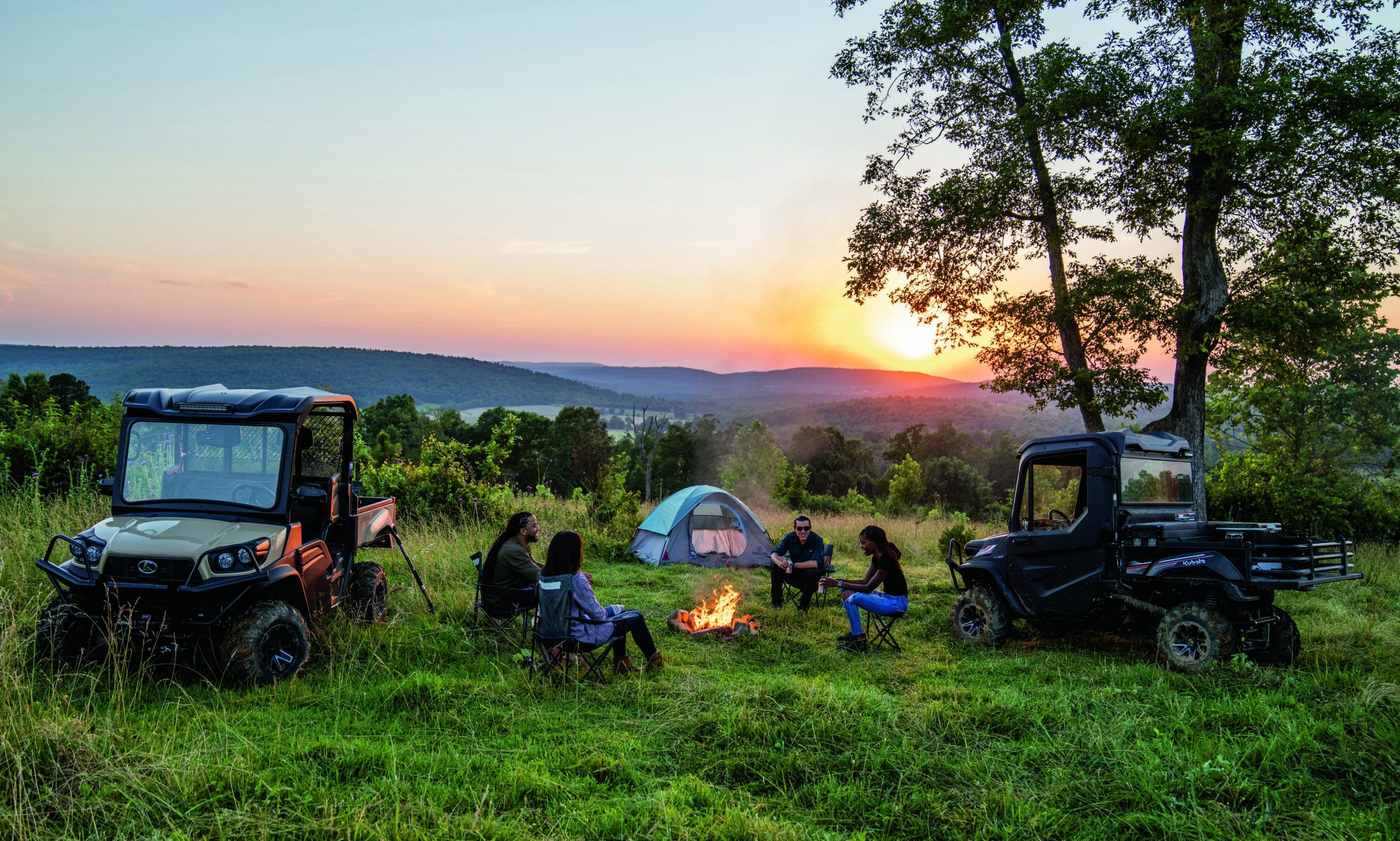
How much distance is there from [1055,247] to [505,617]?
1148cm

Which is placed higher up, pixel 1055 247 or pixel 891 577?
pixel 1055 247

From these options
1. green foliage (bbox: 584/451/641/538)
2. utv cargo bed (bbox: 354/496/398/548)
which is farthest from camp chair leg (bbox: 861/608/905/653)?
green foliage (bbox: 584/451/641/538)

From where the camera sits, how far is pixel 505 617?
25.8 feet

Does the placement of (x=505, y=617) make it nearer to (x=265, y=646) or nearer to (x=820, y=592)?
(x=265, y=646)

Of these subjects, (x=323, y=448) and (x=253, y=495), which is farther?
(x=323, y=448)

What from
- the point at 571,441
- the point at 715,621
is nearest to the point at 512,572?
the point at 715,621

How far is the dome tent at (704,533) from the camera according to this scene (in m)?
13.8

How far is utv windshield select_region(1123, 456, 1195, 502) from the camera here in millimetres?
7566

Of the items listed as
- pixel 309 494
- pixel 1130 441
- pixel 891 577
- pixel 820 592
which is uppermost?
pixel 1130 441

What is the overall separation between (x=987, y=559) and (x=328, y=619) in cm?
665

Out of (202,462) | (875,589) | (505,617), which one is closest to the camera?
(202,462)

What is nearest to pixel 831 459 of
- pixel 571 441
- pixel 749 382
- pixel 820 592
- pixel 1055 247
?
pixel 571 441

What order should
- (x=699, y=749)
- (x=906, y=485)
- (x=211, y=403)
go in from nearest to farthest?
(x=699, y=749), (x=211, y=403), (x=906, y=485)

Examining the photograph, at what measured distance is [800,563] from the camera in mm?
10008
